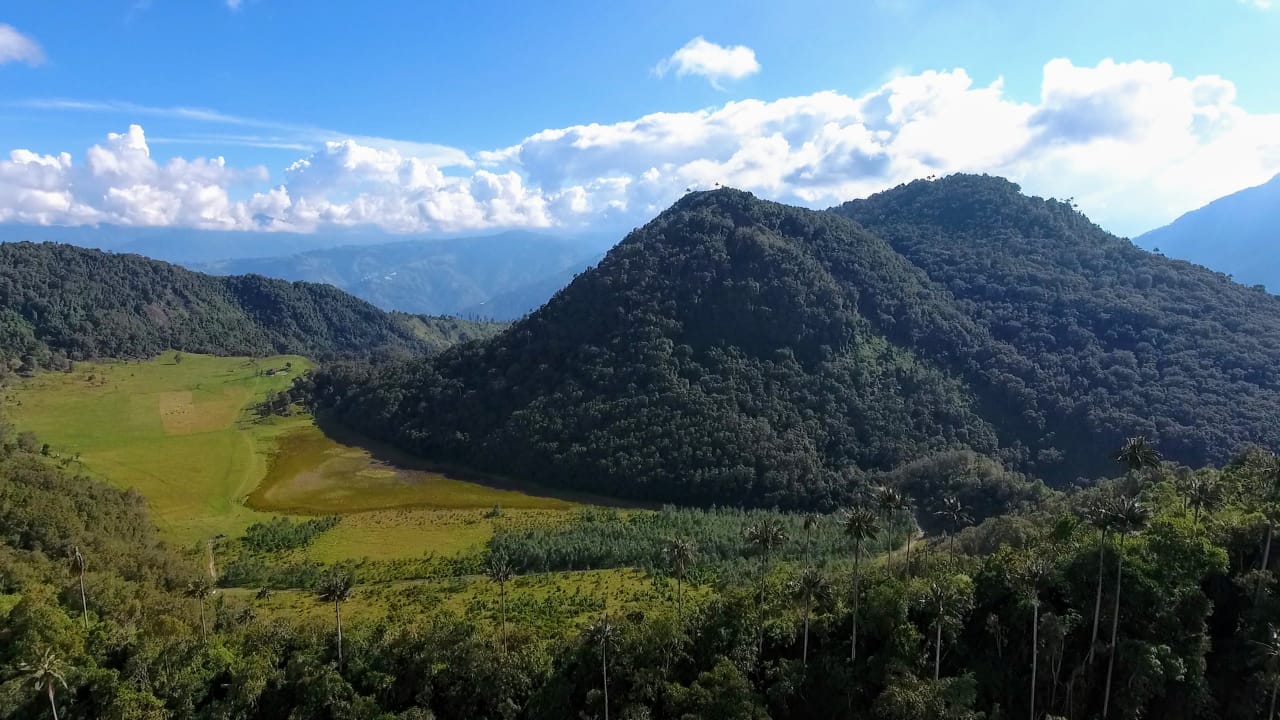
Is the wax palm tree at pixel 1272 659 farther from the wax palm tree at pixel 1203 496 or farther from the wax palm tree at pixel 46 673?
the wax palm tree at pixel 46 673

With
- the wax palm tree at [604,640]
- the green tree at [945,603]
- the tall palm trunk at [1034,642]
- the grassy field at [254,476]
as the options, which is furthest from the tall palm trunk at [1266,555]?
the grassy field at [254,476]

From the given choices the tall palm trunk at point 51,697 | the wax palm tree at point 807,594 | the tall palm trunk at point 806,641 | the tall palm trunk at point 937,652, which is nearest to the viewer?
the tall palm trunk at point 937,652

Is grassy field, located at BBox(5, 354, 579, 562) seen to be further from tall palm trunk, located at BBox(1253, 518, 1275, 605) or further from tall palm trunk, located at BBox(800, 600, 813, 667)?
tall palm trunk, located at BBox(1253, 518, 1275, 605)

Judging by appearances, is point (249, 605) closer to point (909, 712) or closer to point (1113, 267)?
point (909, 712)

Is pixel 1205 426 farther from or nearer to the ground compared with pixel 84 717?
farther from the ground

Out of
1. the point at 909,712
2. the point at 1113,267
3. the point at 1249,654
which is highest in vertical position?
the point at 1113,267

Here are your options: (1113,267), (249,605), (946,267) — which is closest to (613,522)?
(249,605)
